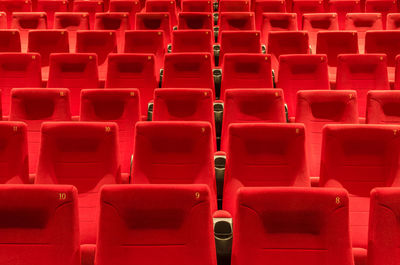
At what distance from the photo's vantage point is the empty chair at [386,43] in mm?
1258

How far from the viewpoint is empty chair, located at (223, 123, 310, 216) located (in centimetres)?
70

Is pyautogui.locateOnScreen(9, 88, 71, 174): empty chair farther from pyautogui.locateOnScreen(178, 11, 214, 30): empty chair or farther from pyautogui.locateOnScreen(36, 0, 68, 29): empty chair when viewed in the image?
pyautogui.locateOnScreen(36, 0, 68, 29): empty chair

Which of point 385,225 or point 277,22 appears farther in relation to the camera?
point 277,22

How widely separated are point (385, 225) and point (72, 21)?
1.32m

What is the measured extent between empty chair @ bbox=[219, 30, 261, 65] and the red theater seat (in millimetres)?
645

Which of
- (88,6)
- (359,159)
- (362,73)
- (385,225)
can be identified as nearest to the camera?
(385,225)

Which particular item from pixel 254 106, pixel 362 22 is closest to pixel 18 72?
pixel 254 106

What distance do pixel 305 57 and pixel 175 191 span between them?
26.2 inches

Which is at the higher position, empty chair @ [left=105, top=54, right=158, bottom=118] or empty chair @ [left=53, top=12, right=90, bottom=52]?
empty chair @ [left=53, top=12, right=90, bottom=52]

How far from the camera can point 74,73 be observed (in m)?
1.09

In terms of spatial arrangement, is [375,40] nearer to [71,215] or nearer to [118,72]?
[118,72]

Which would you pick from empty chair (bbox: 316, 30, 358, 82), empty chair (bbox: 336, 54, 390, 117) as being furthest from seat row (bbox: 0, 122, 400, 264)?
empty chair (bbox: 316, 30, 358, 82)

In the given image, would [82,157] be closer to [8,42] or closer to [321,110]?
[321,110]

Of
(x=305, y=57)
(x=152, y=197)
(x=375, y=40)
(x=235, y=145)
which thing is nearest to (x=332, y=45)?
(x=375, y=40)
